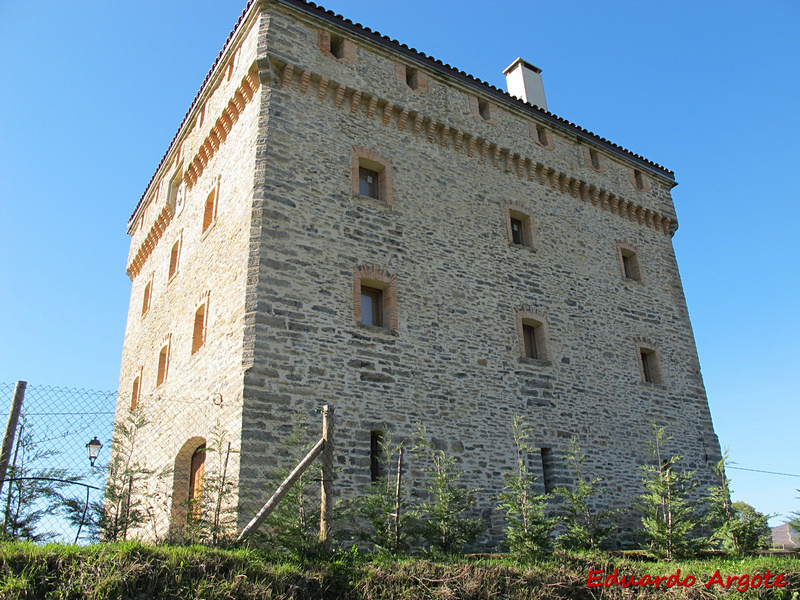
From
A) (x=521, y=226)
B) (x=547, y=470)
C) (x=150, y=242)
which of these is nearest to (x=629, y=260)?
(x=521, y=226)

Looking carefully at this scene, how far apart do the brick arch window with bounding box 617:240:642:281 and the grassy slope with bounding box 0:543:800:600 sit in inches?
389

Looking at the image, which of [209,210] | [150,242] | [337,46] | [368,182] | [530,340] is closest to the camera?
[368,182]

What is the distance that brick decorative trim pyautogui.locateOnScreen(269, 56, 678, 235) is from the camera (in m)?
13.8

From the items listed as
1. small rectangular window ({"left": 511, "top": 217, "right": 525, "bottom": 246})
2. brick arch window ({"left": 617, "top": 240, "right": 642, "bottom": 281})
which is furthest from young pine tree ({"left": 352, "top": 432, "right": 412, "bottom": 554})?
brick arch window ({"left": 617, "top": 240, "right": 642, "bottom": 281})

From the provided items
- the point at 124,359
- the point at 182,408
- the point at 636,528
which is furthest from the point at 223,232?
the point at 636,528

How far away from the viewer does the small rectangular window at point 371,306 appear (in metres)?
12.3

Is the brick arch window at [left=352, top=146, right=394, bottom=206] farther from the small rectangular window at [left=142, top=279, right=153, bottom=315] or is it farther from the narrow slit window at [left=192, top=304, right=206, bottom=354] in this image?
the small rectangular window at [left=142, top=279, right=153, bottom=315]

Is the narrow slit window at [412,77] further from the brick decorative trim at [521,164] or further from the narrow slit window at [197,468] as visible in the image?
the narrow slit window at [197,468]

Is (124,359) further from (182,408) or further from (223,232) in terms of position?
(223,232)

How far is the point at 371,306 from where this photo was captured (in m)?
12.5

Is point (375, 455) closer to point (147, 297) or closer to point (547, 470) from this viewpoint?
point (547, 470)

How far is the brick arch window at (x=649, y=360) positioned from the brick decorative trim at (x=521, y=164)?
3.76m

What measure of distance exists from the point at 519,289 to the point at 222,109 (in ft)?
24.4

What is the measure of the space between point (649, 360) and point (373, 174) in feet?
27.6
